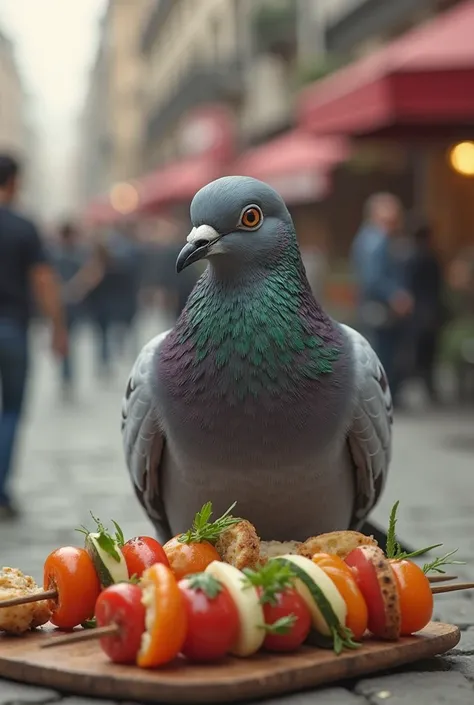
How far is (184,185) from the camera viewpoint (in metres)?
25.0

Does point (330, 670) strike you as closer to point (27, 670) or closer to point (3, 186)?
point (27, 670)

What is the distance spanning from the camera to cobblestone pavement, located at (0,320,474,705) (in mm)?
3449

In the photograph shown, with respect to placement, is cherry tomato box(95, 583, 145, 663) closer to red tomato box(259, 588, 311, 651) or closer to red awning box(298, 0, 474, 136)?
red tomato box(259, 588, 311, 651)

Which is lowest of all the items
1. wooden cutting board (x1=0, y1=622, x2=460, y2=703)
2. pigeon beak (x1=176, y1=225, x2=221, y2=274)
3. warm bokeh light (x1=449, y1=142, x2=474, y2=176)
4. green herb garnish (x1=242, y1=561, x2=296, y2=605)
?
wooden cutting board (x1=0, y1=622, x2=460, y2=703)

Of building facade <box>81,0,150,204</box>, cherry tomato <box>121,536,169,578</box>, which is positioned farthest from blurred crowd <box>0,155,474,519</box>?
building facade <box>81,0,150,204</box>

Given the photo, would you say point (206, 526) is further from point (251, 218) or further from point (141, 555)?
point (251, 218)

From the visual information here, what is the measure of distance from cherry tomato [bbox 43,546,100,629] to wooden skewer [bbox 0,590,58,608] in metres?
0.02

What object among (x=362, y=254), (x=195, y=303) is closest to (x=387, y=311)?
(x=362, y=254)

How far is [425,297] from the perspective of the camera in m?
11.5

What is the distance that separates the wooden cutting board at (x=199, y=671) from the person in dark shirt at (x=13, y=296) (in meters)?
3.15

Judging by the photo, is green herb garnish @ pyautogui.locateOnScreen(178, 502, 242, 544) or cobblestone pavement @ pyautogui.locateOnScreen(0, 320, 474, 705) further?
green herb garnish @ pyautogui.locateOnScreen(178, 502, 242, 544)

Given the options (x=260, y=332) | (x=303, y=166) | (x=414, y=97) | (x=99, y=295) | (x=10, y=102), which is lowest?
(x=260, y=332)

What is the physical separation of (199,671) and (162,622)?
7.2 inches

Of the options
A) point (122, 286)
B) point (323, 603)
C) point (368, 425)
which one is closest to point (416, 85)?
point (368, 425)
